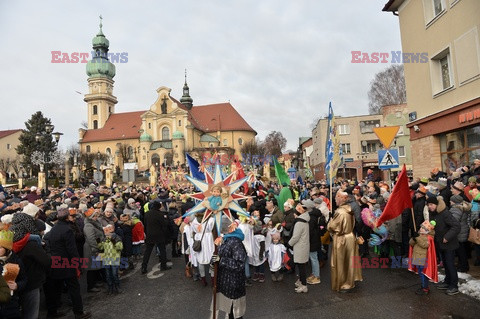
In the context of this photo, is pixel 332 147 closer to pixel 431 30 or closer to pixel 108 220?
pixel 108 220

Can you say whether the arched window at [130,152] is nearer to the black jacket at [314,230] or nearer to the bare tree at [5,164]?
the bare tree at [5,164]

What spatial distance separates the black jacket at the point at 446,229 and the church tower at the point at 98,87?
9035cm

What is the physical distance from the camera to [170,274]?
27.7 feet

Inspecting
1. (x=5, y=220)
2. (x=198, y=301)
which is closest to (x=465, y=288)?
(x=198, y=301)

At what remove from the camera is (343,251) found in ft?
21.6

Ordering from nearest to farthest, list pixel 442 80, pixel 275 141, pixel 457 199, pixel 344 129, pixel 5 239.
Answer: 1. pixel 5 239
2. pixel 457 199
3. pixel 442 80
4. pixel 344 129
5. pixel 275 141

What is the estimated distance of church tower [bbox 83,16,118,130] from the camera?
8656 centimetres

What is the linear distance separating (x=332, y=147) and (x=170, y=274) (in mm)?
5453

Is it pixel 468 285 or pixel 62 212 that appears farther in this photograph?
pixel 468 285

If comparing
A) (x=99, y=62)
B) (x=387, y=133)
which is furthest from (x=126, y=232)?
(x=99, y=62)

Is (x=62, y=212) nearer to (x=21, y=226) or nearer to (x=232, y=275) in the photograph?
(x=21, y=226)

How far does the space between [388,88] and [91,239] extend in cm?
4167

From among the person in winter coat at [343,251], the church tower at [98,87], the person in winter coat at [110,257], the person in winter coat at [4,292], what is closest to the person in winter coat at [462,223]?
the person in winter coat at [343,251]

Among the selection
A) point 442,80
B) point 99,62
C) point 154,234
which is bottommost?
point 154,234
